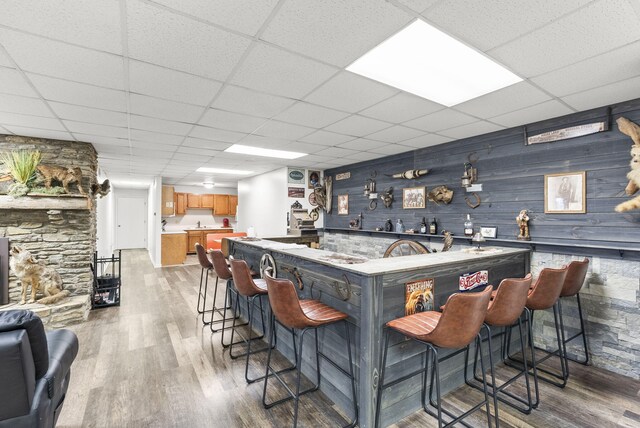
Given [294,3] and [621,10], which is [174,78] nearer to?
[294,3]

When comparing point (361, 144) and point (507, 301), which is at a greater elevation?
point (361, 144)

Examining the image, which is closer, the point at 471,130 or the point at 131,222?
the point at 471,130

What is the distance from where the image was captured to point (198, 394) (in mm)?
2430

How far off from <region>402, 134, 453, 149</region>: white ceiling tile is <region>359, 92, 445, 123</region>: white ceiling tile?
35.1 inches

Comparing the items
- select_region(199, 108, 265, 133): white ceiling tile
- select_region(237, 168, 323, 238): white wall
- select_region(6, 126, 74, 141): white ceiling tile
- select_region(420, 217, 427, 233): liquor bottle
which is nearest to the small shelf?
select_region(6, 126, 74, 141): white ceiling tile

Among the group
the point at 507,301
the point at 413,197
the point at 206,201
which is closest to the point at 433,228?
the point at 413,197

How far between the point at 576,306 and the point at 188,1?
164 inches

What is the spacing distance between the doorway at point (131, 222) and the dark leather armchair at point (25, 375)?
11.3 meters

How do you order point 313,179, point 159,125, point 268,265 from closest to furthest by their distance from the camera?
point 268,265 < point 159,125 < point 313,179

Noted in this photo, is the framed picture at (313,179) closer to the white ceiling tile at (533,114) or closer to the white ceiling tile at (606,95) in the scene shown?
the white ceiling tile at (533,114)

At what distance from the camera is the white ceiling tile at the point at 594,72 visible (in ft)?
6.43

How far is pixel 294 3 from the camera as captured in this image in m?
1.49

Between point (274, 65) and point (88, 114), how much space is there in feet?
7.50

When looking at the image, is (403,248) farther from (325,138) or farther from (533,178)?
(325,138)
